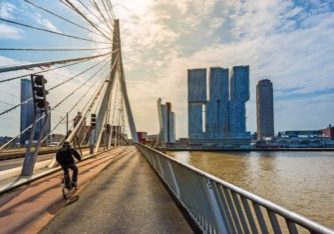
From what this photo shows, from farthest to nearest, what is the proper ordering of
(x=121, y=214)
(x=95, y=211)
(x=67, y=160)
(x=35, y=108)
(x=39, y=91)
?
(x=35, y=108) < (x=39, y=91) < (x=67, y=160) < (x=95, y=211) < (x=121, y=214)

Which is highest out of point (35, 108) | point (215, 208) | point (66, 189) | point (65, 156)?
point (35, 108)

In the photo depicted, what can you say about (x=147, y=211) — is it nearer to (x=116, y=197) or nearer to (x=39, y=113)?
(x=116, y=197)

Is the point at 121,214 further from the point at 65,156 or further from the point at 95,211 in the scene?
the point at 65,156

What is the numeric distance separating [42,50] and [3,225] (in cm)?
903

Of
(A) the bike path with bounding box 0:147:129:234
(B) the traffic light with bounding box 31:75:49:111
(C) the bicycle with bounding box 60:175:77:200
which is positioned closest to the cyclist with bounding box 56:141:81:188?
(C) the bicycle with bounding box 60:175:77:200

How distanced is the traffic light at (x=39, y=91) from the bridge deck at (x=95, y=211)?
17.7 feet

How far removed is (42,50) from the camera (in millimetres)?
15711

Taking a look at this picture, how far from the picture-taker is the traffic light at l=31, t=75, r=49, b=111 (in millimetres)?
18428

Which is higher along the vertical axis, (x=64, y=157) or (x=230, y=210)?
(x=64, y=157)

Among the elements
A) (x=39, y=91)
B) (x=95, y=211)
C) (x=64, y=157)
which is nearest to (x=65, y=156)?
(x=64, y=157)

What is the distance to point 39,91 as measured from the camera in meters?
18.6

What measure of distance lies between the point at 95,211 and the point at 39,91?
1057cm

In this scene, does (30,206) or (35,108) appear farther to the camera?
(35,108)

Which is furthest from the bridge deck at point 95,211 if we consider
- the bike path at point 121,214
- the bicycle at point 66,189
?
the bicycle at point 66,189
